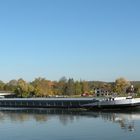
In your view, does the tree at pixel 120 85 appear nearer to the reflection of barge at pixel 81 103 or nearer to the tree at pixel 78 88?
the tree at pixel 78 88

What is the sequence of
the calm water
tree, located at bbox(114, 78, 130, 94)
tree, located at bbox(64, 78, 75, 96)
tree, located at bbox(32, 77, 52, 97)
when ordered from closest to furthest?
the calm water < tree, located at bbox(32, 77, 52, 97) < tree, located at bbox(64, 78, 75, 96) < tree, located at bbox(114, 78, 130, 94)

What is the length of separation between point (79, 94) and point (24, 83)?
2071 cm

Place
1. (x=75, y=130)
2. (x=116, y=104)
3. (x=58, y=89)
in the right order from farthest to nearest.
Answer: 1. (x=58, y=89)
2. (x=116, y=104)
3. (x=75, y=130)


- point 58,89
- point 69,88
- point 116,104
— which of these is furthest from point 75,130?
point 58,89

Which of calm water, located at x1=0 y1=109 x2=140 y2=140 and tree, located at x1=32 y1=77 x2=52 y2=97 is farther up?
tree, located at x1=32 y1=77 x2=52 y2=97

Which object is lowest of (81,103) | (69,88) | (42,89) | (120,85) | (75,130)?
(75,130)

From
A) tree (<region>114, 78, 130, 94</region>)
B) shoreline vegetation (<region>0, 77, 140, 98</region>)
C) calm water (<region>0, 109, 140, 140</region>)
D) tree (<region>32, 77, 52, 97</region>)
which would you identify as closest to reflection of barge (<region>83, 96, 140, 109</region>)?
calm water (<region>0, 109, 140, 140</region>)

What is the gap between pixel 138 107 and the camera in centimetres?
7569

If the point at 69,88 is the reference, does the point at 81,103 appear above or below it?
below

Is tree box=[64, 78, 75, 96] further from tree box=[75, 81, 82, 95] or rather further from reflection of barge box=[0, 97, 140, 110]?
reflection of barge box=[0, 97, 140, 110]

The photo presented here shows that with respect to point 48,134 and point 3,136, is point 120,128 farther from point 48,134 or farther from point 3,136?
point 3,136

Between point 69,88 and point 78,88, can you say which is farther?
point 78,88

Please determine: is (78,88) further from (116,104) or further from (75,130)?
(75,130)

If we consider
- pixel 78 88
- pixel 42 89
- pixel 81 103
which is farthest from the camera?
pixel 78 88
